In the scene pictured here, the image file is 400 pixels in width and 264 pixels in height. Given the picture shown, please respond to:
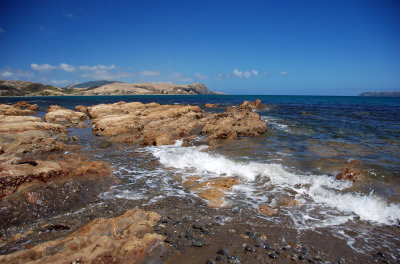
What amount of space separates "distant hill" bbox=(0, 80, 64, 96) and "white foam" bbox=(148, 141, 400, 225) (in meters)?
151

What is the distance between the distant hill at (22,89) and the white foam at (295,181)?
151 m

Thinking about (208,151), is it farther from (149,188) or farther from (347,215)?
(347,215)

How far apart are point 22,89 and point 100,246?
548 ft

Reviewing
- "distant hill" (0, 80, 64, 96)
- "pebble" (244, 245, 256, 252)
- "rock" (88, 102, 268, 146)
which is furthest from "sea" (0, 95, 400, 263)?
"distant hill" (0, 80, 64, 96)

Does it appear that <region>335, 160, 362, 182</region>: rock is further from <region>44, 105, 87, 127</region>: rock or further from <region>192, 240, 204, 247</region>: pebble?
<region>44, 105, 87, 127</region>: rock

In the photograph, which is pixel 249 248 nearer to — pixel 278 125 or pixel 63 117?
pixel 278 125

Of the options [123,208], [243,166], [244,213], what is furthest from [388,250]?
[123,208]

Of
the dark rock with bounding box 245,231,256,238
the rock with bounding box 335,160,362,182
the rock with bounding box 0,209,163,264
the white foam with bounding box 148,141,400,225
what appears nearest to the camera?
the rock with bounding box 0,209,163,264

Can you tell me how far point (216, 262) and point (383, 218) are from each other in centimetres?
478

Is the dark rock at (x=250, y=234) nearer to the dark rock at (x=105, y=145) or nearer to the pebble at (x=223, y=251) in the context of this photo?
the pebble at (x=223, y=251)

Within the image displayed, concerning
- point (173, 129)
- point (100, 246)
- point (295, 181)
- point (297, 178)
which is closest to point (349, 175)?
point (297, 178)

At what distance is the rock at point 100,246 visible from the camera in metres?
3.40

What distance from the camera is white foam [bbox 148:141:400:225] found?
5.98 meters

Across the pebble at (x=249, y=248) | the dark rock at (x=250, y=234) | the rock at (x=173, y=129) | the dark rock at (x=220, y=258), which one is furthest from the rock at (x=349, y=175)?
the rock at (x=173, y=129)
